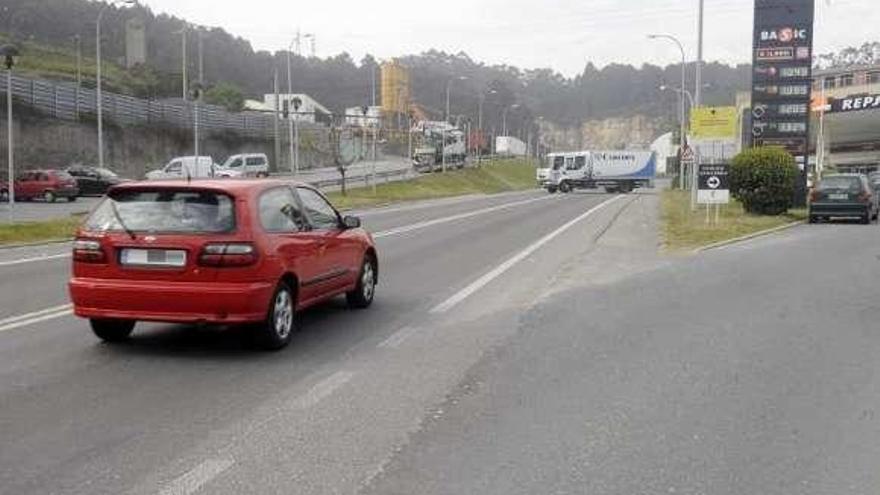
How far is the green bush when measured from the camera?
93.4 feet

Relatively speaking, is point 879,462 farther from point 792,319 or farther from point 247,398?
point 792,319

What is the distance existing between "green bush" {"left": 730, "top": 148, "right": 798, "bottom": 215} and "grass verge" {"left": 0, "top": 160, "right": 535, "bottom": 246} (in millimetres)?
17385

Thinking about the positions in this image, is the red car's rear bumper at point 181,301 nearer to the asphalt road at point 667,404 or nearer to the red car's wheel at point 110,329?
the red car's wheel at point 110,329

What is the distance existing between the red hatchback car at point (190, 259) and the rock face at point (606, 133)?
164 meters

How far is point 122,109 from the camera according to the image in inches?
2498

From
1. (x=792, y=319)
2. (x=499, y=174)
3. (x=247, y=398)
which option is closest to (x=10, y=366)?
(x=247, y=398)

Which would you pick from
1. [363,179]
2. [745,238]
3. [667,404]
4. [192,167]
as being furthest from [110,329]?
[363,179]

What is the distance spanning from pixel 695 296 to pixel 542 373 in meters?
5.06

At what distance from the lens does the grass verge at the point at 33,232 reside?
2294 cm

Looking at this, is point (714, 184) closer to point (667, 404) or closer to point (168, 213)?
point (168, 213)

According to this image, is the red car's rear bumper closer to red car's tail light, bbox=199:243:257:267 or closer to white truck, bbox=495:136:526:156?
red car's tail light, bbox=199:243:257:267

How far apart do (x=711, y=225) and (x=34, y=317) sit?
1810 cm

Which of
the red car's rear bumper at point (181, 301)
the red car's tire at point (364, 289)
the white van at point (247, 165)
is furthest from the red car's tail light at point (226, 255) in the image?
the white van at point (247, 165)

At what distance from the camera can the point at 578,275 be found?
1462 cm
